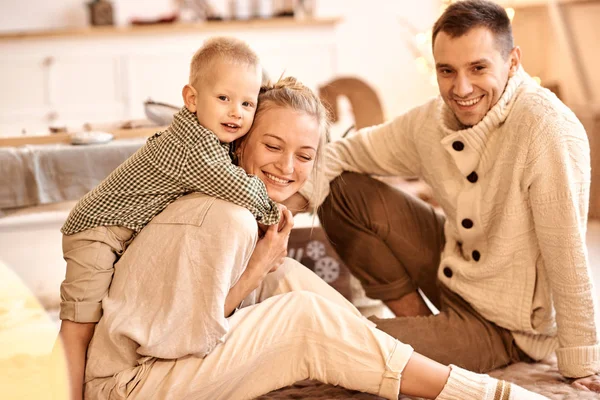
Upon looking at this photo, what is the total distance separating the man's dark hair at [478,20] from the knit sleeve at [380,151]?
0.27 metres

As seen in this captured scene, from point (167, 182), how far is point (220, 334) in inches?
12.3

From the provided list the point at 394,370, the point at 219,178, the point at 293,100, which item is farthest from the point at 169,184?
the point at 394,370

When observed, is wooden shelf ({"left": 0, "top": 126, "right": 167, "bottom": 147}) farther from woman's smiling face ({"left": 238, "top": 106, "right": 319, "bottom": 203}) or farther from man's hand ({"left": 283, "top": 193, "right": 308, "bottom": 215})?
woman's smiling face ({"left": 238, "top": 106, "right": 319, "bottom": 203})

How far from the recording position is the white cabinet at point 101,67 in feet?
15.9

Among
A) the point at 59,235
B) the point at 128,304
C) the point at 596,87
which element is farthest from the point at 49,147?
the point at 596,87

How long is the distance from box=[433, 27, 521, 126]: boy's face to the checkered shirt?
575 mm

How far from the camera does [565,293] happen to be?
166 cm

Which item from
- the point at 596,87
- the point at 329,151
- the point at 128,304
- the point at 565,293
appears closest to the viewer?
the point at 128,304

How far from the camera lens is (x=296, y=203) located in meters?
1.92

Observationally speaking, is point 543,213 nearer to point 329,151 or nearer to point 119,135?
point 329,151

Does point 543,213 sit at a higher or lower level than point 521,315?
higher

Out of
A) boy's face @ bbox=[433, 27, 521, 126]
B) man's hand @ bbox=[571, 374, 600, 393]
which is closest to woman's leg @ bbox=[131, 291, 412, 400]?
man's hand @ bbox=[571, 374, 600, 393]

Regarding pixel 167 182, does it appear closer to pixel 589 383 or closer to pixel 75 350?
pixel 75 350

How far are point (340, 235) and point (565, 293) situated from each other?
2.06 feet
